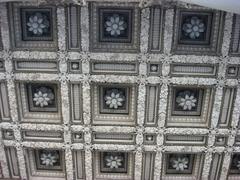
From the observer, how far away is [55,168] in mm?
5547

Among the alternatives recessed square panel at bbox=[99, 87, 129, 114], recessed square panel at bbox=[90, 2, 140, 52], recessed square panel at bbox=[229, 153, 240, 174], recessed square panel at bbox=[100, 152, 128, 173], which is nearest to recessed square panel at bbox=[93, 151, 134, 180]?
recessed square panel at bbox=[100, 152, 128, 173]

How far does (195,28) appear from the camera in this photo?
4.50 m

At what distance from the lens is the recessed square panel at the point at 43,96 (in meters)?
4.95

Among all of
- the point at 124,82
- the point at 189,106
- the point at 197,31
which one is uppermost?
the point at 197,31

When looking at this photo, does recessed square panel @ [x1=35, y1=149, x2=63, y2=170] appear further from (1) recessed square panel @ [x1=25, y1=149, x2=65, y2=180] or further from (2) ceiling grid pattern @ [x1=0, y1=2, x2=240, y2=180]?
(2) ceiling grid pattern @ [x1=0, y1=2, x2=240, y2=180]

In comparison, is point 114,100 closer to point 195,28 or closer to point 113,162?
point 113,162

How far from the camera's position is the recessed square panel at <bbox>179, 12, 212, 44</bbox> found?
4441 millimetres

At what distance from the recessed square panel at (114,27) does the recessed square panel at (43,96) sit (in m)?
0.86

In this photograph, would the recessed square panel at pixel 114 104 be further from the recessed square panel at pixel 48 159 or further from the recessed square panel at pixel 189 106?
the recessed square panel at pixel 48 159

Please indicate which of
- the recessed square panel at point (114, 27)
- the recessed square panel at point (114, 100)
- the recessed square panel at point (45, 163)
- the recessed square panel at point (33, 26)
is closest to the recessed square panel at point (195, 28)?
the recessed square panel at point (114, 27)

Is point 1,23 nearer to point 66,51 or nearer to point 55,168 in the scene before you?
point 66,51

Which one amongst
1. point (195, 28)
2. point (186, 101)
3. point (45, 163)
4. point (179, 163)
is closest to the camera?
point (195, 28)

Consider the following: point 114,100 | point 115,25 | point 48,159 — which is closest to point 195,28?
point 115,25

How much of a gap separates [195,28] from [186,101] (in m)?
0.96
